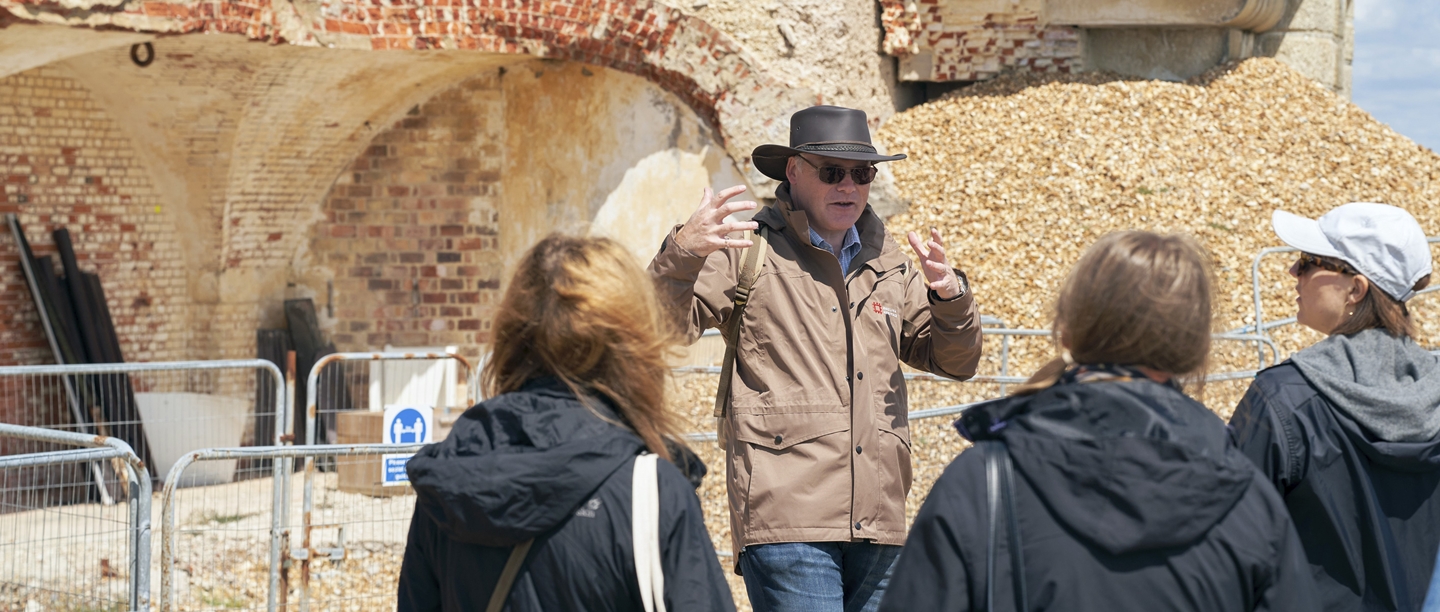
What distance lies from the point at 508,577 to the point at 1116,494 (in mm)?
921

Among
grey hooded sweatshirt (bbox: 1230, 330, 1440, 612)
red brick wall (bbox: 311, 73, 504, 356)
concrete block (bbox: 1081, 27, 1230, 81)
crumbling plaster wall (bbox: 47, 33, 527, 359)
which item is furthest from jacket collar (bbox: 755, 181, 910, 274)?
concrete block (bbox: 1081, 27, 1230, 81)

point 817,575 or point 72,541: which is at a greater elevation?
point 817,575

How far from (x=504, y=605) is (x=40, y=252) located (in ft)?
27.7

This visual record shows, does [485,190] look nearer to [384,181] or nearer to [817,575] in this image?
[384,181]

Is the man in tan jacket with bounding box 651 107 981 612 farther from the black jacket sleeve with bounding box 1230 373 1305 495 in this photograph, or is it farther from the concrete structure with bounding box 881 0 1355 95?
the concrete structure with bounding box 881 0 1355 95

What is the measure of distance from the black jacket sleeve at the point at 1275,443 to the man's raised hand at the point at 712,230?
127 cm

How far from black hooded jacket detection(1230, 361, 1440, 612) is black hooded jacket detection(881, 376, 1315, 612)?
1.90 ft

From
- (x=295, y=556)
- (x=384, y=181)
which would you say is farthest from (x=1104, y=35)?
(x=295, y=556)

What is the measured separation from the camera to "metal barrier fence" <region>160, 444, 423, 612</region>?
6051 millimetres

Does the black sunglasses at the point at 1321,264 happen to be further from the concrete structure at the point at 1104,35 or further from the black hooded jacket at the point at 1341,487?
the concrete structure at the point at 1104,35

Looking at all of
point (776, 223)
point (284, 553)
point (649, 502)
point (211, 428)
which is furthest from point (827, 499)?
point (211, 428)

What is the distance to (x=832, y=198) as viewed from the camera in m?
3.45

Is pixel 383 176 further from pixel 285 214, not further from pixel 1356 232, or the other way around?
pixel 1356 232

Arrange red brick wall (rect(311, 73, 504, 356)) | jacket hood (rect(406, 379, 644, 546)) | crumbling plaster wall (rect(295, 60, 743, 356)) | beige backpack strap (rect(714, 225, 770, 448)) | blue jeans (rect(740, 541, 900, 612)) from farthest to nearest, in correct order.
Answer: red brick wall (rect(311, 73, 504, 356))
crumbling plaster wall (rect(295, 60, 743, 356))
beige backpack strap (rect(714, 225, 770, 448))
blue jeans (rect(740, 541, 900, 612))
jacket hood (rect(406, 379, 644, 546))
